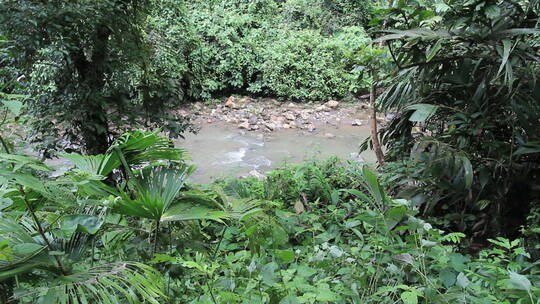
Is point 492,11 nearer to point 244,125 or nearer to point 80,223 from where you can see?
point 80,223

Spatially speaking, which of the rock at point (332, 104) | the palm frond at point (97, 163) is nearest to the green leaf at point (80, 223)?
the palm frond at point (97, 163)

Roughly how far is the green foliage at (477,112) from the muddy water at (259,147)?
10.2 ft

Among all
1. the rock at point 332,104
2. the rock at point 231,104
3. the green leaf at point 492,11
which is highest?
the green leaf at point 492,11

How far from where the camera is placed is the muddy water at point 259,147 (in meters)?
5.75

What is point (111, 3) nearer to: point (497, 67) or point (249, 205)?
point (249, 205)

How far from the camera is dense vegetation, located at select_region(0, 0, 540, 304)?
1.02 metres

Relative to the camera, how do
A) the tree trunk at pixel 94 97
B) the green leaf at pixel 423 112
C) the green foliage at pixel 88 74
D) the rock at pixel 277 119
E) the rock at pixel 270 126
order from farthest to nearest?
the rock at pixel 277 119 < the rock at pixel 270 126 < the tree trunk at pixel 94 97 < the green foliage at pixel 88 74 < the green leaf at pixel 423 112

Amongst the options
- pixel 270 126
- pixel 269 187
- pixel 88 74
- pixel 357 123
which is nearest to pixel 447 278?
pixel 269 187

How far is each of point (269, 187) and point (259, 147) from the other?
3.75 meters

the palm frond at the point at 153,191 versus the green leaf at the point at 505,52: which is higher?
the green leaf at the point at 505,52

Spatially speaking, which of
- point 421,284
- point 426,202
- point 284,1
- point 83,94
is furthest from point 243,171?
point 284,1

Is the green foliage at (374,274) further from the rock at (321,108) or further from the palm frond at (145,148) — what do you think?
the rock at (321,108)

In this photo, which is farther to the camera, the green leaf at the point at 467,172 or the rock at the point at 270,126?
the rock at the point at 270,126

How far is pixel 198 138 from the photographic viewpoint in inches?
271
